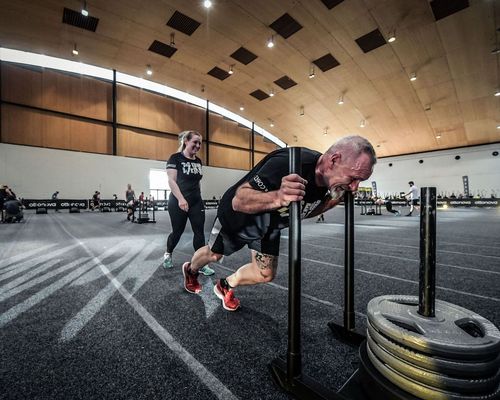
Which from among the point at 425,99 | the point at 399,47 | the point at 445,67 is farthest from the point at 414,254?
the point at 425,99

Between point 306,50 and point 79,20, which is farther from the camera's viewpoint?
point 306,50

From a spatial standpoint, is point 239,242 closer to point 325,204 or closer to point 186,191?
point 325,204

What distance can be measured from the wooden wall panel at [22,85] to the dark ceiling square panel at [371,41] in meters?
16.5

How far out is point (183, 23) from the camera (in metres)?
9.98

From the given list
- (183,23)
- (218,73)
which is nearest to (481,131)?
(218,73)

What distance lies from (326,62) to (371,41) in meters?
2.06

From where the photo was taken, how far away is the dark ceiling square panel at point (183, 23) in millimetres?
9617

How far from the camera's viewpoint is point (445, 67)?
38.2 ft

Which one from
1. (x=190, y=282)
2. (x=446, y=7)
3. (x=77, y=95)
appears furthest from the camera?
(x=77, y=95)

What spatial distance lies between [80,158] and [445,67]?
19782 mm

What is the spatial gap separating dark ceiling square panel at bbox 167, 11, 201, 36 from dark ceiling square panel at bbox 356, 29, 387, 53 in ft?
22.1

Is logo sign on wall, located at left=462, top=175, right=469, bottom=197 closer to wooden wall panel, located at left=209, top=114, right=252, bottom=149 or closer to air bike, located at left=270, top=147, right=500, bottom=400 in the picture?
wooden wall panel, located at left=209, top=114, right=252, bottom=149

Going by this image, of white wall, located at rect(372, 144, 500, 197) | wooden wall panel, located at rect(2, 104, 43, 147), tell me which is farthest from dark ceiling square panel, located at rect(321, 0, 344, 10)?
white wall, located at rect(372, 144, 500, 197)

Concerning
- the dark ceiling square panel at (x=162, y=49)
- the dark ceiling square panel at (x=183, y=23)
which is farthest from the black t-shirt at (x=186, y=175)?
the dark ceiling square panel at (x=162, y=49)
